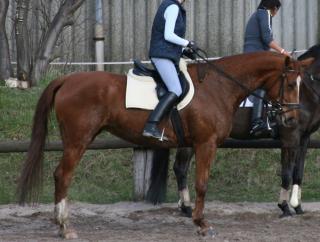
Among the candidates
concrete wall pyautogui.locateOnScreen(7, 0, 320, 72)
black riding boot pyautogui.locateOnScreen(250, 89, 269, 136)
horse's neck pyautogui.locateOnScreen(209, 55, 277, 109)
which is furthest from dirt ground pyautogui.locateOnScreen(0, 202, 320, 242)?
concrete wall pyautogui.locateOnScreen(7, 0, 320, 72)

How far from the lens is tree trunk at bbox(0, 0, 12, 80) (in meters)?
14.2

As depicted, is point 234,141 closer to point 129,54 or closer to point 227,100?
point 227,100

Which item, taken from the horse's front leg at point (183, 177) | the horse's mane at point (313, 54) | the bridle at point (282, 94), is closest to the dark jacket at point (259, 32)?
the horse's mane at point (313, 54)

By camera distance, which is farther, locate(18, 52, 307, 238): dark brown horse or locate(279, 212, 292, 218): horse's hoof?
locate(279, 212, 292, 218): horse's hoof

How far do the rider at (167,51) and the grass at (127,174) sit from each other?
2641 millimetres

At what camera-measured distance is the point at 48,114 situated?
985 centimetres

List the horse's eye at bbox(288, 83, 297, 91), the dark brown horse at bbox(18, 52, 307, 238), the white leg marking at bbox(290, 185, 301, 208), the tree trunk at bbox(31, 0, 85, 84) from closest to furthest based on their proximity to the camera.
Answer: the dark brown horse at bbox(18, 52, 307, 238) → the horse's eye at bbox(288, 83, 297, 91) → the white leg marking at bbox(290, 185, 301, 208) → the tree trunk at bbox(31, 0, 85, 84)

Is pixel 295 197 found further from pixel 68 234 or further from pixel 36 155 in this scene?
pixel 36 155

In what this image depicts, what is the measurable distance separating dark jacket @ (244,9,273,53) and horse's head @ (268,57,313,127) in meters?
1.50

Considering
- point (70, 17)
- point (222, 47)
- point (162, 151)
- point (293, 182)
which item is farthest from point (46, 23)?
point (293, 182)

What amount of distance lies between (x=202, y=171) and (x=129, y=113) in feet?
3.04

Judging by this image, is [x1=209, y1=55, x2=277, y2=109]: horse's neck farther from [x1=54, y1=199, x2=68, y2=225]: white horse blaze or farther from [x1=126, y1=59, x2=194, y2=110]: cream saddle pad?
[x1=54, y1=199, x2=68, y2=225]: white horse blaze

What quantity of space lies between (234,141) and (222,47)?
5.51 meters

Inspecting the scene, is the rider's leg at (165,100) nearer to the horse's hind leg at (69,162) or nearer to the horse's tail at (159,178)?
the horse's hind leg at (69,162)
